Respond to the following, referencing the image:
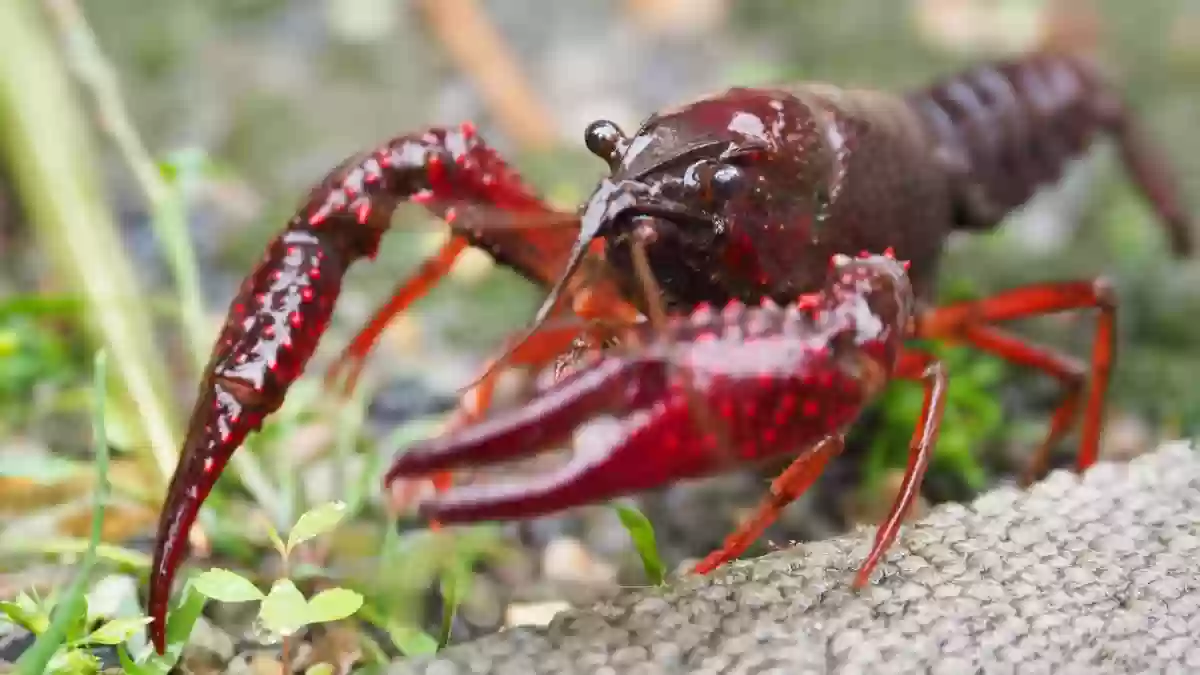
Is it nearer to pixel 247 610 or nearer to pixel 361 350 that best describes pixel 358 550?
pixel 247 610

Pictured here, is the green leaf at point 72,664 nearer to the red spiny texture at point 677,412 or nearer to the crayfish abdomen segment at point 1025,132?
the red spiny texture at point 677,412

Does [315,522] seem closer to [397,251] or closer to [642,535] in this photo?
[642,535]

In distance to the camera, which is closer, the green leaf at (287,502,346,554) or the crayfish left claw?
the crayfish left claw

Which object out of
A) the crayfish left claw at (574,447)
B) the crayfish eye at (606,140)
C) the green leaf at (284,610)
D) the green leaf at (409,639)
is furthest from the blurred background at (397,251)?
the crayfish eye at (606,140)

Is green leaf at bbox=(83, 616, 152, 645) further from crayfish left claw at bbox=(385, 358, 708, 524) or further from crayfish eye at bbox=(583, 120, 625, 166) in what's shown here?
crayfish eye at bbox=(583, 120, 625, 166)

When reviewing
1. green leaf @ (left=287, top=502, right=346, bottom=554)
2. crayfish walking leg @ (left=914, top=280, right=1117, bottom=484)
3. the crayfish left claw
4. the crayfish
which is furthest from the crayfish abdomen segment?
green leaf @ (left=287, top=502, right=346, bottom=554)

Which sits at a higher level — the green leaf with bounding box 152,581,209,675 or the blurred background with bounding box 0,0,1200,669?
the blurred background with bounding box 0,0,1200,669
